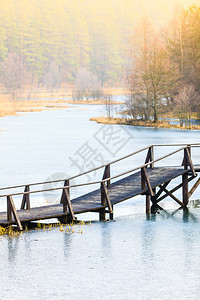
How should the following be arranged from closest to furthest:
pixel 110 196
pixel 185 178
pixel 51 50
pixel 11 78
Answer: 1. pixel 110 196
2. pixel 185 178
3. pixel 11 78
4. pixel 51 50

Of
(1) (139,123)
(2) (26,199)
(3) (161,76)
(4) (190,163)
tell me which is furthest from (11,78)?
(2) (26,199)

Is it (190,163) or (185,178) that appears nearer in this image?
(190,163)

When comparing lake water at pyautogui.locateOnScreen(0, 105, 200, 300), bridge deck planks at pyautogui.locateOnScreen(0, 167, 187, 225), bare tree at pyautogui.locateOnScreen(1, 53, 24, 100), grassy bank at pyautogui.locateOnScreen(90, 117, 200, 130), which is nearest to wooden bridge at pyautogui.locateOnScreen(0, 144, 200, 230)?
bridge deck planks at pyautogui.locateOnScreen(0, 167, 187, 225)

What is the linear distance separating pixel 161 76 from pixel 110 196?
50.2 meters

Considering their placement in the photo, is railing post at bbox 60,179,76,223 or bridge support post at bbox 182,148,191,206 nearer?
railing post at bbox 60,179,76,223

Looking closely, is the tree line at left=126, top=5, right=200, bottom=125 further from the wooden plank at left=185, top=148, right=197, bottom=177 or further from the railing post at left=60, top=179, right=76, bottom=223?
the railing post at left=60, top=179, right=76, bottom=223

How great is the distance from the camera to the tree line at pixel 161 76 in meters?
65.2

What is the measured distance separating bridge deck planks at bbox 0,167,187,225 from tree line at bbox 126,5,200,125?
4364 cm

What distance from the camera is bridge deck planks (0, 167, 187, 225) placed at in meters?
15.7

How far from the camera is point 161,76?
66.1 metres

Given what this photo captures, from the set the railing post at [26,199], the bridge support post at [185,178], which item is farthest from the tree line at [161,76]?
A: the railing post at [26,199]

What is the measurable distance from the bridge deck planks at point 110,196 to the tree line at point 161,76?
43639 millimetres

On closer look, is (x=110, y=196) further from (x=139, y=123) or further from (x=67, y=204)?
(x=139, y=123)

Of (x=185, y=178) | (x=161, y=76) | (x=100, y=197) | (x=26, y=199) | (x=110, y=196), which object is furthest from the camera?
(x=161, y=76)
